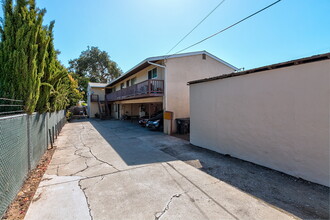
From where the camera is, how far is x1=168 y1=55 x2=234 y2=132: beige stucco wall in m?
11.2

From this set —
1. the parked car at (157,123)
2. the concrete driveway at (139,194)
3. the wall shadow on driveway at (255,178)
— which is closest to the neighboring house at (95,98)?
the parked car at (157,123)

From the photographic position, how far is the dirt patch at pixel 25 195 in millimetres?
2676

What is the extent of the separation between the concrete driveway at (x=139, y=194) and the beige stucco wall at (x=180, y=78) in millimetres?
6416

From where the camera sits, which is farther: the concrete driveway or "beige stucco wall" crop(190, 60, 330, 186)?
"beige stucco wall" crop(190, 60, 330, 186)

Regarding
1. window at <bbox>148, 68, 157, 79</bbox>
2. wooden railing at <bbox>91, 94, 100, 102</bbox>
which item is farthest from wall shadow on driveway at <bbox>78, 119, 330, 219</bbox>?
wooden railing at <bbox>91, 94, 100, 102</bbox>

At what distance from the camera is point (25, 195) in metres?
3.30

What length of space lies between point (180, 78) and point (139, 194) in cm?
952

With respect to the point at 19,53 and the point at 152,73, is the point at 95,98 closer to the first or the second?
the point at 152,73

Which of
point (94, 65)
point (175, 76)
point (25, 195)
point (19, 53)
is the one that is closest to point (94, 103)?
point (94, 65)

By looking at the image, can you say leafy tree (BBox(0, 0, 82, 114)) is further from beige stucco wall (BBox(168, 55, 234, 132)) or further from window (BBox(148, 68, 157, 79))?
window (BBox(148, 68, 157, 79))

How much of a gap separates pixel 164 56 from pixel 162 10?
3.31 m

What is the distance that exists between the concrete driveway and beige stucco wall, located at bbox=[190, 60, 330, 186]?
1.91m

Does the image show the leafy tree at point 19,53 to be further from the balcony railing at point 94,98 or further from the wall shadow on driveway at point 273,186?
the balcony railing at point 94,98

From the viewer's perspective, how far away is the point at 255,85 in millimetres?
5082
